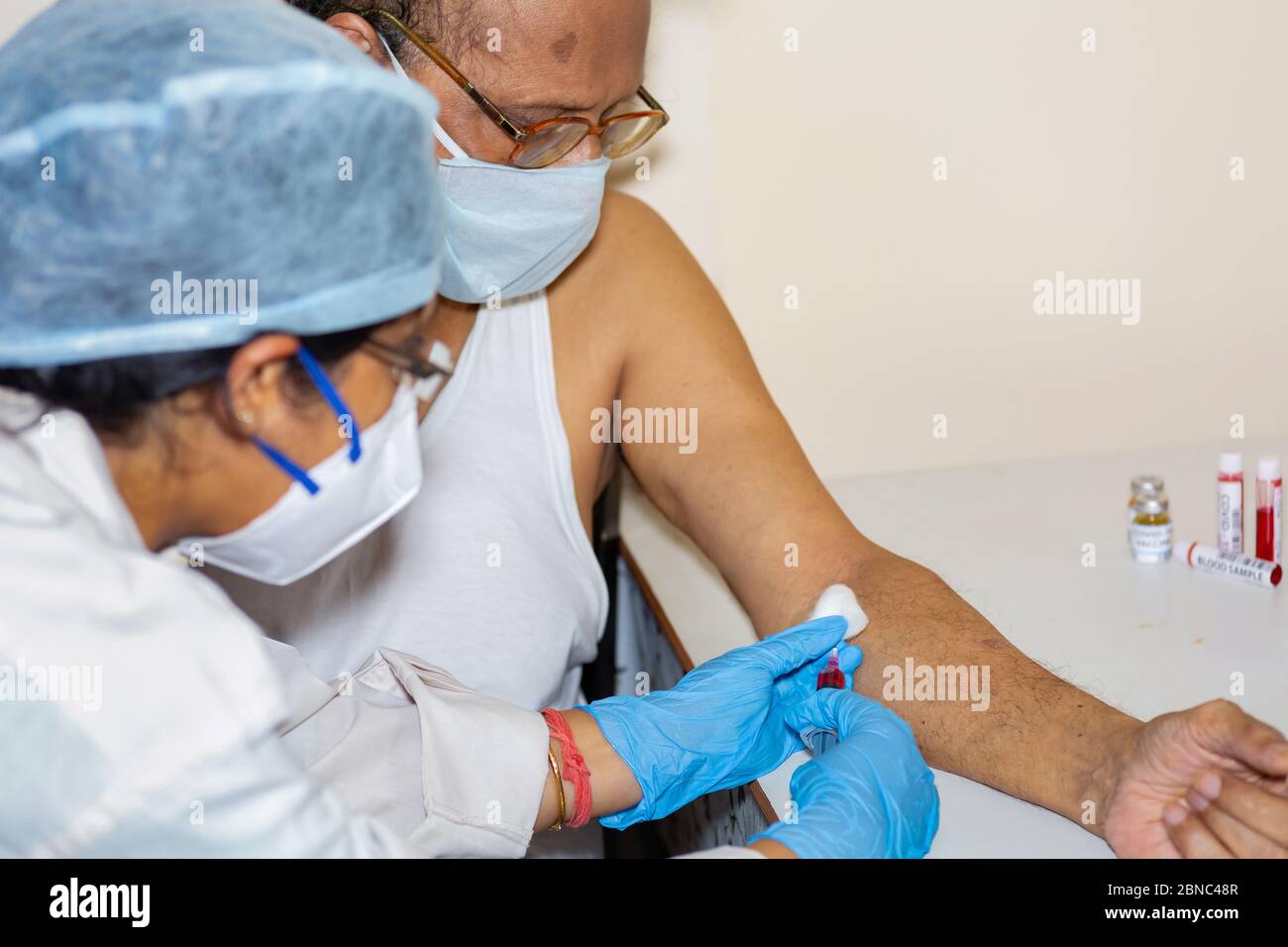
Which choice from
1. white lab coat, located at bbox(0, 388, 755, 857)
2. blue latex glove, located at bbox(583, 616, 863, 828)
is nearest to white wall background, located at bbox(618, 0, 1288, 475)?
blue latex glove, located at bbox(583, 616, 863, 828)

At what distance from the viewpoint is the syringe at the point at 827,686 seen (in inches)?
44.6

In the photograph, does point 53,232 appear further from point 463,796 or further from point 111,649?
point 463,796

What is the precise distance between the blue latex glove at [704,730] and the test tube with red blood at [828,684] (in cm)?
2

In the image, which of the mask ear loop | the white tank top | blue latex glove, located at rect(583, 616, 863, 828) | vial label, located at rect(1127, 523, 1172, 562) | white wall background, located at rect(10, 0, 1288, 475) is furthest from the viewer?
white wall background, located at rect(10, 0, 1288, 475)

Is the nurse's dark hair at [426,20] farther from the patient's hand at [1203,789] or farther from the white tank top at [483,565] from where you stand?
the patient's hand at [1203,789]

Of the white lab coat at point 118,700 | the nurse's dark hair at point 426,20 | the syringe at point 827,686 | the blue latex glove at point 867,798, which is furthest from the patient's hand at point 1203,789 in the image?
the nurse's dark hair at point 426,20

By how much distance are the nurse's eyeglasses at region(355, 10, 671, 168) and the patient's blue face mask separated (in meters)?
0.02

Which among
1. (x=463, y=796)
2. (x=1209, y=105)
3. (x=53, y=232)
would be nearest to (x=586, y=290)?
(x=463, y=796)

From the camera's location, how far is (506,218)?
4.19ft

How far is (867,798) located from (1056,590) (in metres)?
0.56

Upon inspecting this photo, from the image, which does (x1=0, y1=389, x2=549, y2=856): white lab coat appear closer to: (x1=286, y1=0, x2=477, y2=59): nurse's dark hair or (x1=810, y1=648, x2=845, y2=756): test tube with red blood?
(x1=810, y1=648, x2=845, y2=756): test tube with red blood

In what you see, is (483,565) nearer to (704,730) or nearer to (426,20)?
(704,730)

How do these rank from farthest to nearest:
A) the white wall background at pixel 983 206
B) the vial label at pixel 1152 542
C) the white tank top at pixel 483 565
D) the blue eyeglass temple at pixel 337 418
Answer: the white wall background at pixel 983 206 → the vial label at pixel 1152 542 → the white tank top at pixel 483 565 → the blue eyeglass temple at pixel 337 418

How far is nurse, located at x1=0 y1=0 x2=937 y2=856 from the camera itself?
71cm
